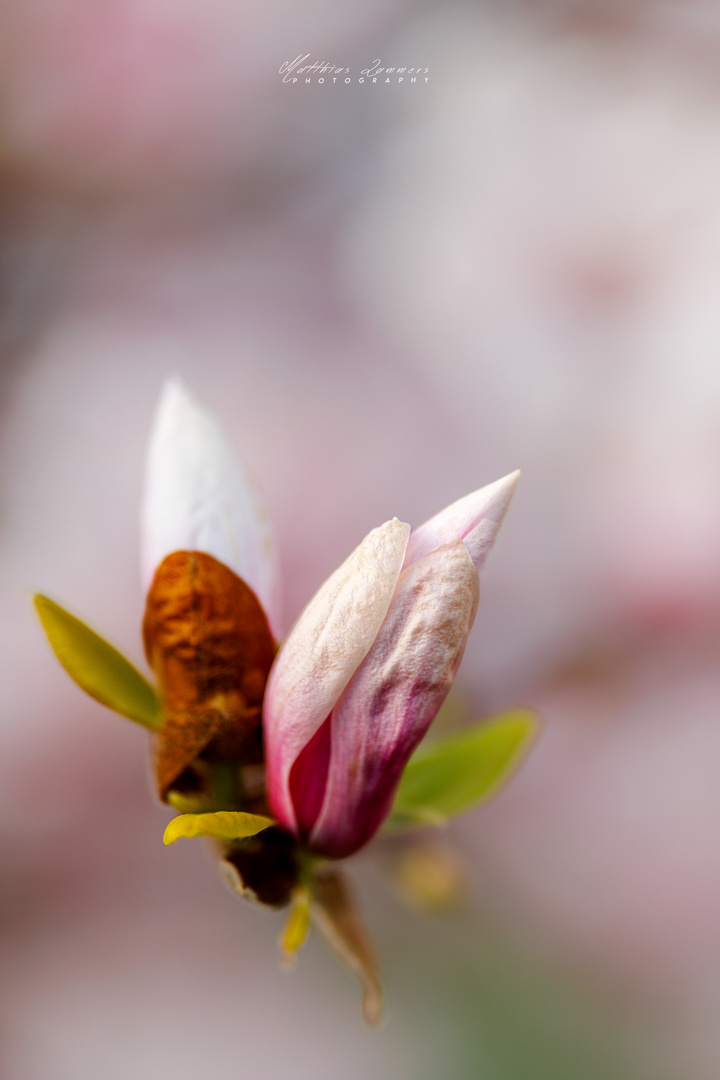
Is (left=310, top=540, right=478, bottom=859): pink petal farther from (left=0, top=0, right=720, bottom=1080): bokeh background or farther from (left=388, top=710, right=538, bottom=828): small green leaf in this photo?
(left=0, top=0, right=720, bottom=1080): bokeh background

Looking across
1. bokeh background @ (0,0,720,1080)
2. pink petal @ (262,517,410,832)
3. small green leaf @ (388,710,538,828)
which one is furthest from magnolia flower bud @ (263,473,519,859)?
bokeh background @ (0,0,720,1080)

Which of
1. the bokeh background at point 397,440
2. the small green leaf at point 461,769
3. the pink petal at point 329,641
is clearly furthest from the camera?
the bokeh background at point 397,440

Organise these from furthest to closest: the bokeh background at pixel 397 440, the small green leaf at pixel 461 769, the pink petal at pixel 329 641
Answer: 1. the bokeh background at pixel 397 440
2. the small green leaf at pixel 461 769
3. the pink petal at pixel 329 641

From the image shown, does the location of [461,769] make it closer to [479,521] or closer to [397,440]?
[479,521]

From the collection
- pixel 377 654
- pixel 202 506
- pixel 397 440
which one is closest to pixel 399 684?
pixel 377 654

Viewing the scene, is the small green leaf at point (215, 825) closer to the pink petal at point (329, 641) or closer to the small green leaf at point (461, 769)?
the pink petal at point (329, 641)

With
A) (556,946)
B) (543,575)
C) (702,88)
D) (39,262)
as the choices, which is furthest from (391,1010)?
(702,88)

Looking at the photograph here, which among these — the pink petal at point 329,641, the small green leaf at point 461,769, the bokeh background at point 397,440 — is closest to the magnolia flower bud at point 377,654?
the pink petal at point 329,641
